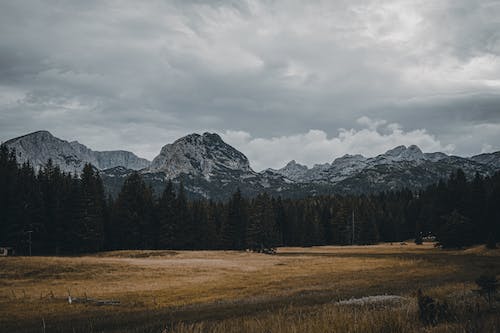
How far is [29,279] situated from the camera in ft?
129

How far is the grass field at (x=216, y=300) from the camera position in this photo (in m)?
9.52

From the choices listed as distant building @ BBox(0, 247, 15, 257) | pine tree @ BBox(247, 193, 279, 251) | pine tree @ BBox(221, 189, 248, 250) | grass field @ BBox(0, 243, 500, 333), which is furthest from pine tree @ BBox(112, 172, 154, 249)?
grass field @ BBox(0, 243, 500, 333)

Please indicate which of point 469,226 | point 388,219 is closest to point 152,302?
point 469,226

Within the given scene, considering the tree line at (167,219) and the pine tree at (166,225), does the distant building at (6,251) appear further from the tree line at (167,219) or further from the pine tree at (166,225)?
the pine tree at (166,225)

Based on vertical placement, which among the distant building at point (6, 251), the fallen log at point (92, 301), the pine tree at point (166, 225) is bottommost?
the distant building at point (6, 251)

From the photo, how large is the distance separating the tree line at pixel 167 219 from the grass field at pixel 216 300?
30.9 meters

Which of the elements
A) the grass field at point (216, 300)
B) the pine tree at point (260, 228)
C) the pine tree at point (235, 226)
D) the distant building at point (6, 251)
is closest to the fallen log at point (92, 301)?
the grass field at point (216, 300)

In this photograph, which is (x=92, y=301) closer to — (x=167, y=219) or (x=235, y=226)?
(x=167, y=219)

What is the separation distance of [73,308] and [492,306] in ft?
77.4

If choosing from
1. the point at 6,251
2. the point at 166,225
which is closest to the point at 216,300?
the point at 6,251

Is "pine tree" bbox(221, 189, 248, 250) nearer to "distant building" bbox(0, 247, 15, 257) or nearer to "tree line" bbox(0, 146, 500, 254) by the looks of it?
"tree line" bbox(0, 146, 500, 254)

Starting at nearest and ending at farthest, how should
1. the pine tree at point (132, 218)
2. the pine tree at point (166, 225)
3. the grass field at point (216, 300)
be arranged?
the grass field at point (216, 300) < the pine tree at point (132, 218) < the pine tree at point (166, 225)

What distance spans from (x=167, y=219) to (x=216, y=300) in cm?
6932

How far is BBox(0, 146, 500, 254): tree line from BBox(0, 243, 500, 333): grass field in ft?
101
